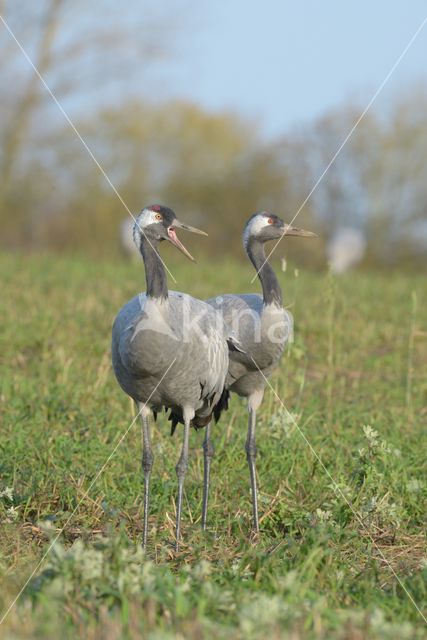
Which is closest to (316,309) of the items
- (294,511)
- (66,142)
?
(294,511)

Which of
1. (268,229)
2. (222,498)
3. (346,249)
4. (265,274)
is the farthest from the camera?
(346,249)

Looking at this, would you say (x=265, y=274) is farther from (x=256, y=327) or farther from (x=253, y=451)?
(x=253, y=451)

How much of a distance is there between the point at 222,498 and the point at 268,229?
148 cm

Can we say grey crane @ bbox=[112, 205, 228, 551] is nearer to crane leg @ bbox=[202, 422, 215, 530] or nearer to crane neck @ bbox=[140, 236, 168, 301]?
crane neck @ bbox=[140, 236, 168, 301]

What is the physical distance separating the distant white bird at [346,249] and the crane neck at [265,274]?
12591mm

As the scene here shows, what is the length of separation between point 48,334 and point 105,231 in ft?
45.7

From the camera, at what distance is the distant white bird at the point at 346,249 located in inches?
722

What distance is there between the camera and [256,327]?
5207 millimetres

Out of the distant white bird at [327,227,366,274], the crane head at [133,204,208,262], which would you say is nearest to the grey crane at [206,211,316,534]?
the crane head at [133,204,208,262]

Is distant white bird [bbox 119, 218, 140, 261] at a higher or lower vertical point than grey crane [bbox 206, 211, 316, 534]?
lower

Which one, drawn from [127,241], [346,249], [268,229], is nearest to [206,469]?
[268,229]

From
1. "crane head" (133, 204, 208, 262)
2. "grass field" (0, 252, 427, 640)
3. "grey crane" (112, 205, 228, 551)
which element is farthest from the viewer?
"crane head" (133, 204, 208, 262)

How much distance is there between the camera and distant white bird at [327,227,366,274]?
18.3 meters

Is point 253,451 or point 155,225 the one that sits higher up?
point 155,225
